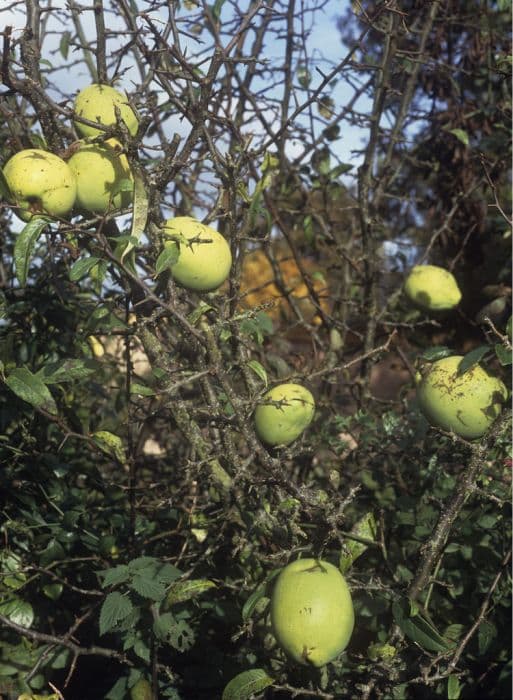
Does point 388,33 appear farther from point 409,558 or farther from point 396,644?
point 396,644

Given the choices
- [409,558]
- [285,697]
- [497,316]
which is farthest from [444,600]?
[497,316]

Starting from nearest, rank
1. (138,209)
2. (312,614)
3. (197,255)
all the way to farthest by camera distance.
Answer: (312,614), (138,209), (197,255)

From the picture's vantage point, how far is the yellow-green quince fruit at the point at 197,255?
1488 millimetres

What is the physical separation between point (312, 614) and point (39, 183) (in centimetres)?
95

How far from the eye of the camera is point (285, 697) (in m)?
1.86

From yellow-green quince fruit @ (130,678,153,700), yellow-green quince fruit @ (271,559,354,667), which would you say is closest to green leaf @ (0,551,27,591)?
yellow-green quince fruit @ (130,678,153,700)

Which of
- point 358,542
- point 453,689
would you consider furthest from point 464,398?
point 453,689

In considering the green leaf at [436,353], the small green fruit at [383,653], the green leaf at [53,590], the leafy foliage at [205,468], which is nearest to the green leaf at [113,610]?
the leafy foliage at [205,468]

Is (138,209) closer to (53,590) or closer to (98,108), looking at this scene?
(98,108)

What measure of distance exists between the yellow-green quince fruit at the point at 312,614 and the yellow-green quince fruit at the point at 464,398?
0.46m

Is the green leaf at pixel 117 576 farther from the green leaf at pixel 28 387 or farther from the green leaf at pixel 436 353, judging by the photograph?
the green leaf at pixel 436 353

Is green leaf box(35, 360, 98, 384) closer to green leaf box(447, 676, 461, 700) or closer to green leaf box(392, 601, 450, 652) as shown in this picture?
green leaf box(392, 601, 450, 652)

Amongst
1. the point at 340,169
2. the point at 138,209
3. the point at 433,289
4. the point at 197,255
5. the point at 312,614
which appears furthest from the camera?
the point at 340,169

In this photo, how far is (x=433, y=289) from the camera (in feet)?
7.95
